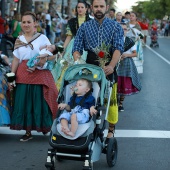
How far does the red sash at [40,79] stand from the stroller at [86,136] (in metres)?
1.45

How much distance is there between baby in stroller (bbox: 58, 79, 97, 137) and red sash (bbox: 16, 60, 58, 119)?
170cm

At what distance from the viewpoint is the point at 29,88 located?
8328mm

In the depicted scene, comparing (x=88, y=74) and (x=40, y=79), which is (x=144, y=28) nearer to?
(x=40, y=79)

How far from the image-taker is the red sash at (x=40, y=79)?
27.1ft

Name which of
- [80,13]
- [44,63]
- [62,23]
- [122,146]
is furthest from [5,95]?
[62,23]

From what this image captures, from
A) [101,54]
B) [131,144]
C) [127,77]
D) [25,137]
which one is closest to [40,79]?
[25,137]

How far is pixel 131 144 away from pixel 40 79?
1567 mm

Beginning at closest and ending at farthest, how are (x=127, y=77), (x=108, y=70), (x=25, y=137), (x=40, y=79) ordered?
(x=108, y=70) < (x=40, y=79) < (x=25, y=137) < (x=127, y=77)

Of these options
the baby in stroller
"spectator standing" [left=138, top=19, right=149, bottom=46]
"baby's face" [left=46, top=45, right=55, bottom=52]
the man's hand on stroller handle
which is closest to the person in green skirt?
"baby's face" [left=46, top=45, right=55, bottom=52]

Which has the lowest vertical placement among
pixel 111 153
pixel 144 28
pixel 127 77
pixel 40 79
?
pixel 144 28

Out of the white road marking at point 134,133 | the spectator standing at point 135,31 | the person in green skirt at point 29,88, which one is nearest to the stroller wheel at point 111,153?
the person in green skirt at point 29,88

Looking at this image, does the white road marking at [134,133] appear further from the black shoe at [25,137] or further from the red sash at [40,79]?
the red sash at [40,79]

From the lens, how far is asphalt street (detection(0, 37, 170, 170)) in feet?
23.1

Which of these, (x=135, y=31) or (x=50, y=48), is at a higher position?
(x=50, y=48)
